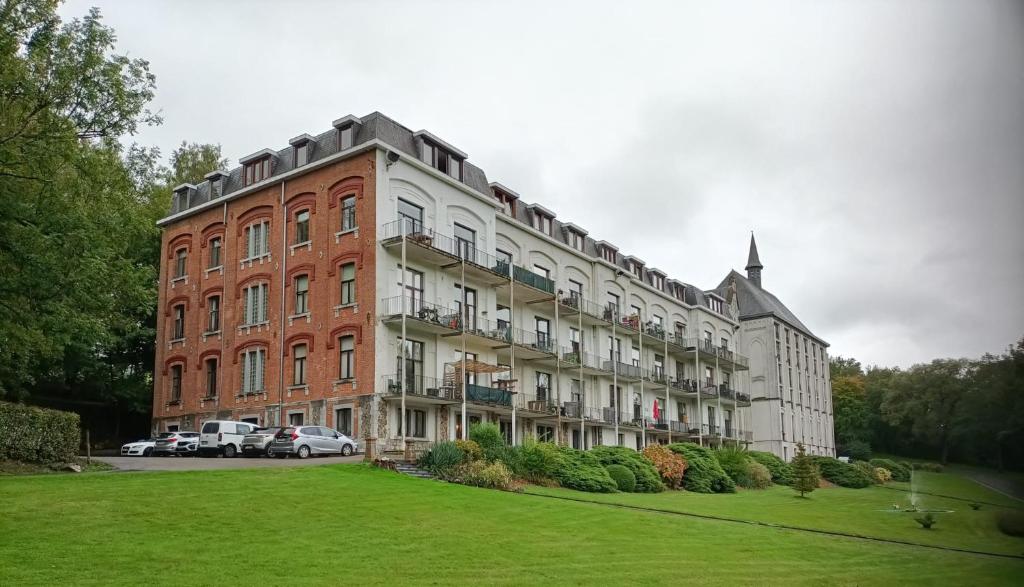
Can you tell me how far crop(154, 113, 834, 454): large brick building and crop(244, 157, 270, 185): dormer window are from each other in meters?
0.11

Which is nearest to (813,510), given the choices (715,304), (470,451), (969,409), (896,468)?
(896,468)

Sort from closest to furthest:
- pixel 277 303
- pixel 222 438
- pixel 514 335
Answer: pixel 222 438
pixel 277 303
pixel 514 335

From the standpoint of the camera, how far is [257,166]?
38062mm

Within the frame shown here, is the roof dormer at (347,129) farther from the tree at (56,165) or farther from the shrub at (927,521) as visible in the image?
the shrub at (927,521)

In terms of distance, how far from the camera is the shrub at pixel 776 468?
41978 mm

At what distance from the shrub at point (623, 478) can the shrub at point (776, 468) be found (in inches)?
550

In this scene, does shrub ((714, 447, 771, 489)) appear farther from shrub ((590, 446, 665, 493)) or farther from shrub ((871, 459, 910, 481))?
shrub ((590, 446, 665, 493))

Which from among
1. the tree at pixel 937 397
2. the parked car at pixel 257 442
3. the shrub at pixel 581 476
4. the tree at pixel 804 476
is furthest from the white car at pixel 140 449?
the tree at pixel 937 397

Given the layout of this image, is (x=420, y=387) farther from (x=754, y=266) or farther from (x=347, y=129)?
(x=754, y=266)

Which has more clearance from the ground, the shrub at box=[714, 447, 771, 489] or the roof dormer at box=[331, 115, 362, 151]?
the roof dormer at box=[331, 115, 362, 151]

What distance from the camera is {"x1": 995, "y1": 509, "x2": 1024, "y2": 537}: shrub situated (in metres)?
5.02

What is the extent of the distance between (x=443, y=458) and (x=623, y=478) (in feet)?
21.6

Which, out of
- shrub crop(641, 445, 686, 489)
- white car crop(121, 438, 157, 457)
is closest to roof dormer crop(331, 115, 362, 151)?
white car crop(121, 438, 157, 457)

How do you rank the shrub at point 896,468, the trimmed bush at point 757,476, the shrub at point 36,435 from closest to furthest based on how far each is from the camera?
the shrub at point 896,468
the shrub at point 36,435
the trimmed bush at point 757,476
